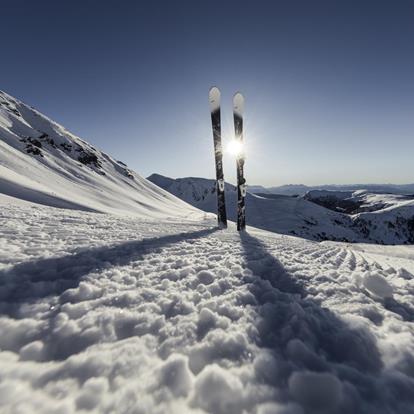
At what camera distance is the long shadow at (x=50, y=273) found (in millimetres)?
2982

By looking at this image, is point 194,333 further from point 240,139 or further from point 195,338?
point 240,139

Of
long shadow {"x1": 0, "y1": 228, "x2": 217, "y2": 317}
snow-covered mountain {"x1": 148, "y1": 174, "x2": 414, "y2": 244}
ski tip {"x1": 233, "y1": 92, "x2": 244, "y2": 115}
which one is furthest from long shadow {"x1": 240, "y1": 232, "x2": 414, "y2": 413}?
snow-covered mountain {"x1": 148, "y1": 174, "x2": 414, "y2": 244}

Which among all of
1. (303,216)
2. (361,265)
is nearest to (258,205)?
(303,216)

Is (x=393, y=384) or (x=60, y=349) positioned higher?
(x=60, y=349)

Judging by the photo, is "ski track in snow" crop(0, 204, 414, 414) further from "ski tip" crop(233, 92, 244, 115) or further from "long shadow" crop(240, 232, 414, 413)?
"ski tip" crop(233, 92, 244, 115)

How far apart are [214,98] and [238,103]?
1.46 metres

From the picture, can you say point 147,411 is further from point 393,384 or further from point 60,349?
point 393,384

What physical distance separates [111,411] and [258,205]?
48520mm

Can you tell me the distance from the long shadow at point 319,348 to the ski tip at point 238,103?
1299cm

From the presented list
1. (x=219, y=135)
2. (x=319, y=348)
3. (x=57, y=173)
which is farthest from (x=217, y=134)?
(x=57, y=173)

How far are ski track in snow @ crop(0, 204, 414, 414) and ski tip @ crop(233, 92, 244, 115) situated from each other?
39.9 feet

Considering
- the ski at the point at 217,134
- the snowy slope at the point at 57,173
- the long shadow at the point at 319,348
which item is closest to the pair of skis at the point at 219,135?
the ski at the point at 217,134

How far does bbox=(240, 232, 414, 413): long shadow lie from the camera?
6.21 ft

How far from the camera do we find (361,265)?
5805 millimetres
